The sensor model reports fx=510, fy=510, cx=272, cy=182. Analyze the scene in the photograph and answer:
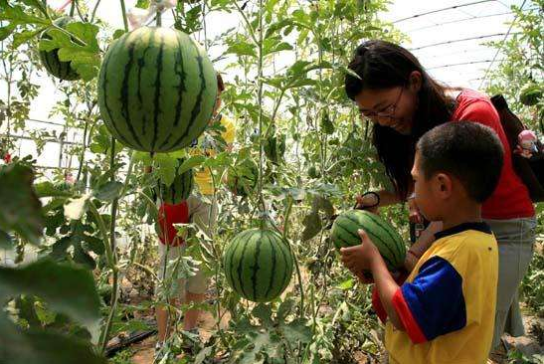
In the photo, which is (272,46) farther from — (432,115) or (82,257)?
(82,257)

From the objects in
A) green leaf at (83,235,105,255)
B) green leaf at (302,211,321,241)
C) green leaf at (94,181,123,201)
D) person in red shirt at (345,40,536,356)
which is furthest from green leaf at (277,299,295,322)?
green leaf at (94,181,123,201)

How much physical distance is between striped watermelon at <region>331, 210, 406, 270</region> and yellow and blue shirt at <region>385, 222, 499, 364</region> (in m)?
0.23

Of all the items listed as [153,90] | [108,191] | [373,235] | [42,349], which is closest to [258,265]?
[373,235]

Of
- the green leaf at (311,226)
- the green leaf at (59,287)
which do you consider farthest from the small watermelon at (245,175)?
the green leaf at (59,287)

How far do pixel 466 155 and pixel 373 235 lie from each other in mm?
454

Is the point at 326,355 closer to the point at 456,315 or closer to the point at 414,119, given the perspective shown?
the point at 456,315

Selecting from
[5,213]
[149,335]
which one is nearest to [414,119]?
[5,213]

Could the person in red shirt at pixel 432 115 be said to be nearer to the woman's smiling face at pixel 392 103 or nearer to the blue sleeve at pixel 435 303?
the woman's smiling face at pixel 392 103

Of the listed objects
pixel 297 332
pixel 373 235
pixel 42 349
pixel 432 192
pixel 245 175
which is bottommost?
pixel 297 332

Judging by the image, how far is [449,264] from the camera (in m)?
1.68

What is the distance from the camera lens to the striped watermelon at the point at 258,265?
1742 millimetres

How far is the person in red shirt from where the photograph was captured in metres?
2.08

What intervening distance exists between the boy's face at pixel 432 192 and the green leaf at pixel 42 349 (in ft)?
5.19

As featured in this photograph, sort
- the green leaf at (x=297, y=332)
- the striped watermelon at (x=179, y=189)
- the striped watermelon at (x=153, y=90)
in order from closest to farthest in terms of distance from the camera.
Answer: the striped watermelon at (x=153, y=90) < the green leaf at (x=297, y=332) < the striped watermelon at (x=179, y=189)
